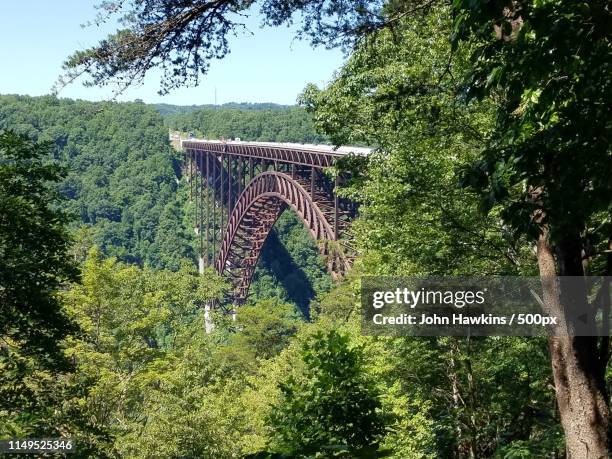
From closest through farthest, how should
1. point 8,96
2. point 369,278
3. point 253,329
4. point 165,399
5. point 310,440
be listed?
1. point 310,440
2. point 369,278
3. point 165,399
4. point 253,329
5. point 8,96

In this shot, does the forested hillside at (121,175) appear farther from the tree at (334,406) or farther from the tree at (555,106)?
the tree at (555,106)

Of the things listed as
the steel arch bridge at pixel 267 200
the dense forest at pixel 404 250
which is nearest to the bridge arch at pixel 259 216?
the steel arch bridge at pixel 267 200

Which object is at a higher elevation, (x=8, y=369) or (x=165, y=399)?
(x=8, y=369)

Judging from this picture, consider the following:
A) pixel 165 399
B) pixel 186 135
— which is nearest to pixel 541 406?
pixel 165 399

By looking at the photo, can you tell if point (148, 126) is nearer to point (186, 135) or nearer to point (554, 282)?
point (186, 135)

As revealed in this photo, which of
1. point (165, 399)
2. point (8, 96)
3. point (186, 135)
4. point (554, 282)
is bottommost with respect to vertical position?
point (165, 399)

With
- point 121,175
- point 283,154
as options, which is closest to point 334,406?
point 283,154

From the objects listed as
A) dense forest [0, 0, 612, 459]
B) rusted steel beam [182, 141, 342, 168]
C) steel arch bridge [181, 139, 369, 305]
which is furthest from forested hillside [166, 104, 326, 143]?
dense forest [0, 0, 612, 459]

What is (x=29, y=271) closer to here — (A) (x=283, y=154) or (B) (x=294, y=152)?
(B) (x=294, y=152)
